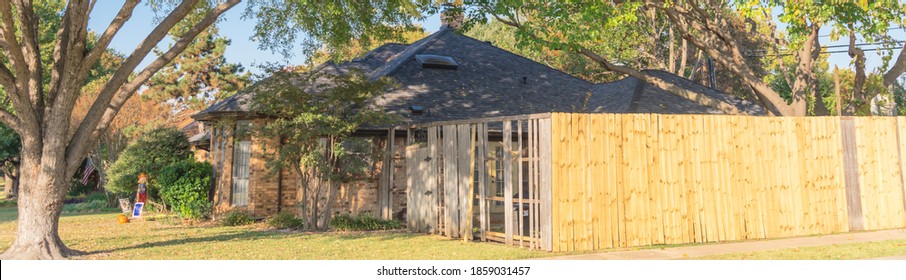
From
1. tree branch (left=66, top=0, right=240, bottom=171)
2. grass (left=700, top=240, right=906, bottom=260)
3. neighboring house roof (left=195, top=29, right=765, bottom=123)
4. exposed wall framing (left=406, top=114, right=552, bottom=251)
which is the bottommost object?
grass (left=700, top=240, right=906, bottom=260)

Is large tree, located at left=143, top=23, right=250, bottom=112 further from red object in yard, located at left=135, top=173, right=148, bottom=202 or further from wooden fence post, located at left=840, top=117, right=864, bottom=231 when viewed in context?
wooden fence post, located at left=840, top=117, right=864, bottom=231

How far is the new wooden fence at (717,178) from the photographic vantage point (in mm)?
11922

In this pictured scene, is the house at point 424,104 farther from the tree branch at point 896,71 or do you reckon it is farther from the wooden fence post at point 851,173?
the wooden fence post at point 851,173

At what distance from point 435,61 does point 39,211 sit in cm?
1273

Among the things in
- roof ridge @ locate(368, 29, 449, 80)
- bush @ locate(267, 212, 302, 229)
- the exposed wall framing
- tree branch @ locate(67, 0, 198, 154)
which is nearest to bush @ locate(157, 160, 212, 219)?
bush @ locate(267, 212, 302, 229)

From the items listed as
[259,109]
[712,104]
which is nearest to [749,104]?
Result: [712,104]

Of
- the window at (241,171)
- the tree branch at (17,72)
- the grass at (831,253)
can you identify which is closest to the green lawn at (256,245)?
the window at (241,171)

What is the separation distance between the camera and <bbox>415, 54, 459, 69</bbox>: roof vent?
21891 millimetres

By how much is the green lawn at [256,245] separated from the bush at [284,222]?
43cm

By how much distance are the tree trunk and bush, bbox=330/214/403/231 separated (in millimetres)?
6253

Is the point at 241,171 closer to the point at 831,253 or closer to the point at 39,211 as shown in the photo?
the point at 39,211

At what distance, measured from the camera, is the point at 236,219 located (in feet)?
58.7

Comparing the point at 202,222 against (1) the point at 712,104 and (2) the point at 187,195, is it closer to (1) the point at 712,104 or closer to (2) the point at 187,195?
(2) the point at 187,195

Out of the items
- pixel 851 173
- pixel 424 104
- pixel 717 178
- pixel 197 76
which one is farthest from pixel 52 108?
pixel 197 76
